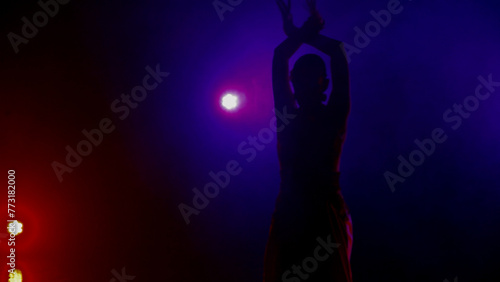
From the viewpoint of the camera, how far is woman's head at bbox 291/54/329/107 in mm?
1720

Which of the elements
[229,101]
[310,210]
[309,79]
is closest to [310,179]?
[310,210]

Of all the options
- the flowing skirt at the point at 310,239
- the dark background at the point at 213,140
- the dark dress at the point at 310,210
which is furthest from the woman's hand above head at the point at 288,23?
the dark background at the point at 213,140

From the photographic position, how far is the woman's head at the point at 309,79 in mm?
1720

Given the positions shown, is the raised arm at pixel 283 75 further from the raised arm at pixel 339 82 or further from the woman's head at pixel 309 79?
the raised arm at pixel 339 82

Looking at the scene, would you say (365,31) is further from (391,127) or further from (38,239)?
(38,239)

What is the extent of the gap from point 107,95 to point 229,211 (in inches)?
61.1

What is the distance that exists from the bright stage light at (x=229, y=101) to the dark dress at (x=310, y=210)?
193cm

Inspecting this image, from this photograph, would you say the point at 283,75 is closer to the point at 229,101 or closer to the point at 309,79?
the point at 309,79

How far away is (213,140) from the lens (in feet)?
11.9

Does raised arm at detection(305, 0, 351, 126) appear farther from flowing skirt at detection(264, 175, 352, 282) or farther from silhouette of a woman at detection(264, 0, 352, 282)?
flowing skirt at detection(264, 175, 352, 282)

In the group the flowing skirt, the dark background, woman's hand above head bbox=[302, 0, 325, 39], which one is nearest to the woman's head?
woman's hand above head bbox=[302, 0, 325, 39]

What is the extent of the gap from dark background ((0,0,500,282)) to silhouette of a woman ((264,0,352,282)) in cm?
188

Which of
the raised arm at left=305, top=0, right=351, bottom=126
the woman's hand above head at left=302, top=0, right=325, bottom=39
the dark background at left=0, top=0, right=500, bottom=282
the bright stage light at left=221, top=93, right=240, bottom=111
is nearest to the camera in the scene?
the raised arm at left=305, top=0, right=351, bottom=126

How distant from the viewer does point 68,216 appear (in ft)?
11.3
